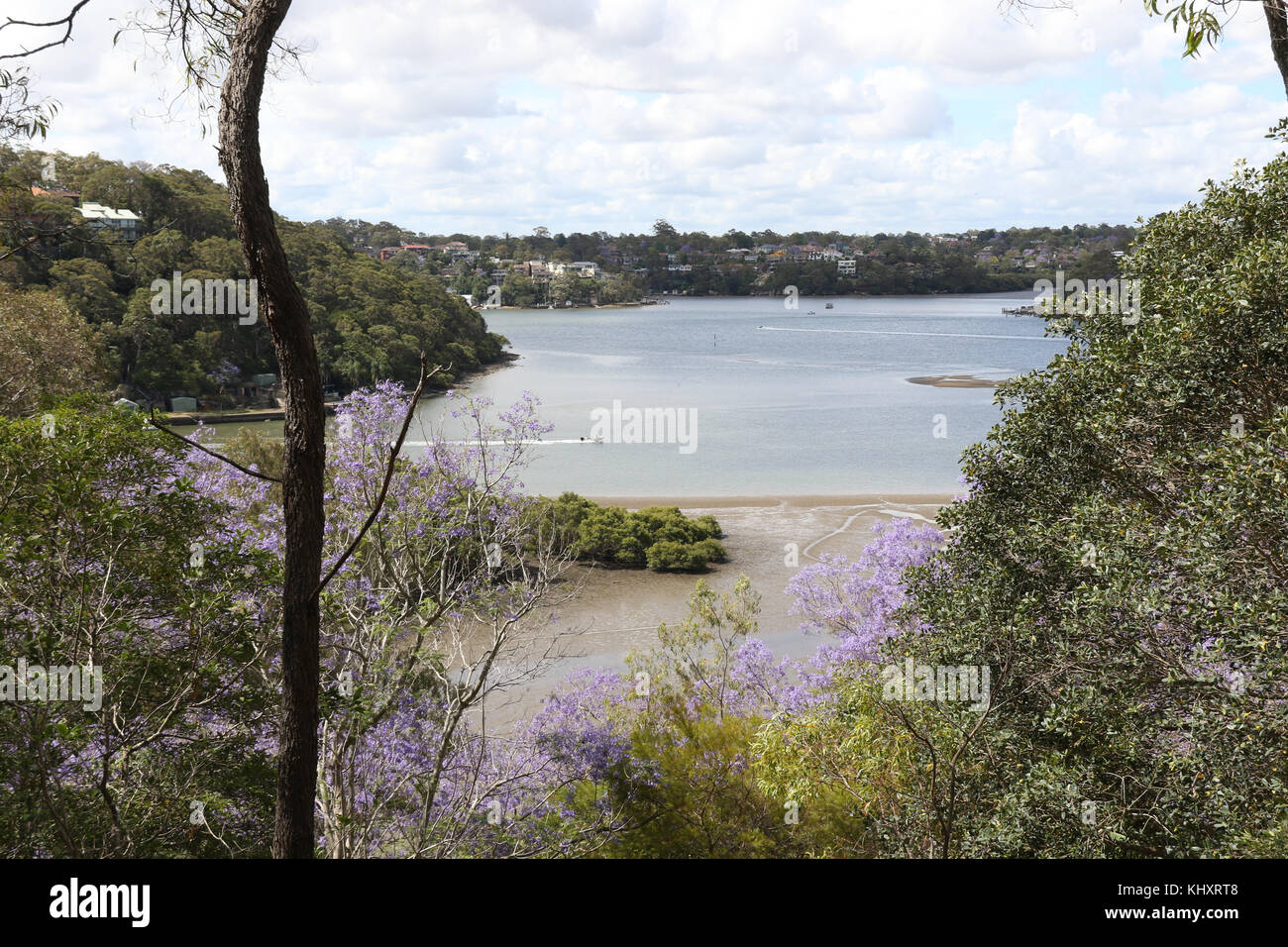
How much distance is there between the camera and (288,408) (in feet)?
8.89

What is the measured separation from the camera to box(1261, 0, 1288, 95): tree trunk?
159 inches

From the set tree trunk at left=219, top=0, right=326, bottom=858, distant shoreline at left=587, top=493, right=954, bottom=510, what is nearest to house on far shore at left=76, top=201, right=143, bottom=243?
distant shoreline at left=587, top=493, right=954, bottom=510

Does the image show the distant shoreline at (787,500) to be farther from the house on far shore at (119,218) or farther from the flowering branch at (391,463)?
the house on far shore at (119,218)

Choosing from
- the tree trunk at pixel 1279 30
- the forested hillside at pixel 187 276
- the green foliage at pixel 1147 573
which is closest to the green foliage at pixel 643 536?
the forested hillside at pixel 187 276

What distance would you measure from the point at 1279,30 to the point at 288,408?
4.16m

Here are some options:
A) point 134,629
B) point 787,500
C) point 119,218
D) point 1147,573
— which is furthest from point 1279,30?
point 119,218

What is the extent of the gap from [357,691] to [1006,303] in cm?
11318

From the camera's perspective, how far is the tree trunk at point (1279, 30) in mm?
4027

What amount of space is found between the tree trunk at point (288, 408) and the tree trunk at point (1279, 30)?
3791 mm

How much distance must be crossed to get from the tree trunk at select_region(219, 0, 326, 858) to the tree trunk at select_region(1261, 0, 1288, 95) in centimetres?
379

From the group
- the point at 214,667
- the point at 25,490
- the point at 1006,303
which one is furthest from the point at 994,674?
the point at 1006,303

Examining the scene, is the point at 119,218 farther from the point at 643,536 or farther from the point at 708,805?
the point at 708,805
